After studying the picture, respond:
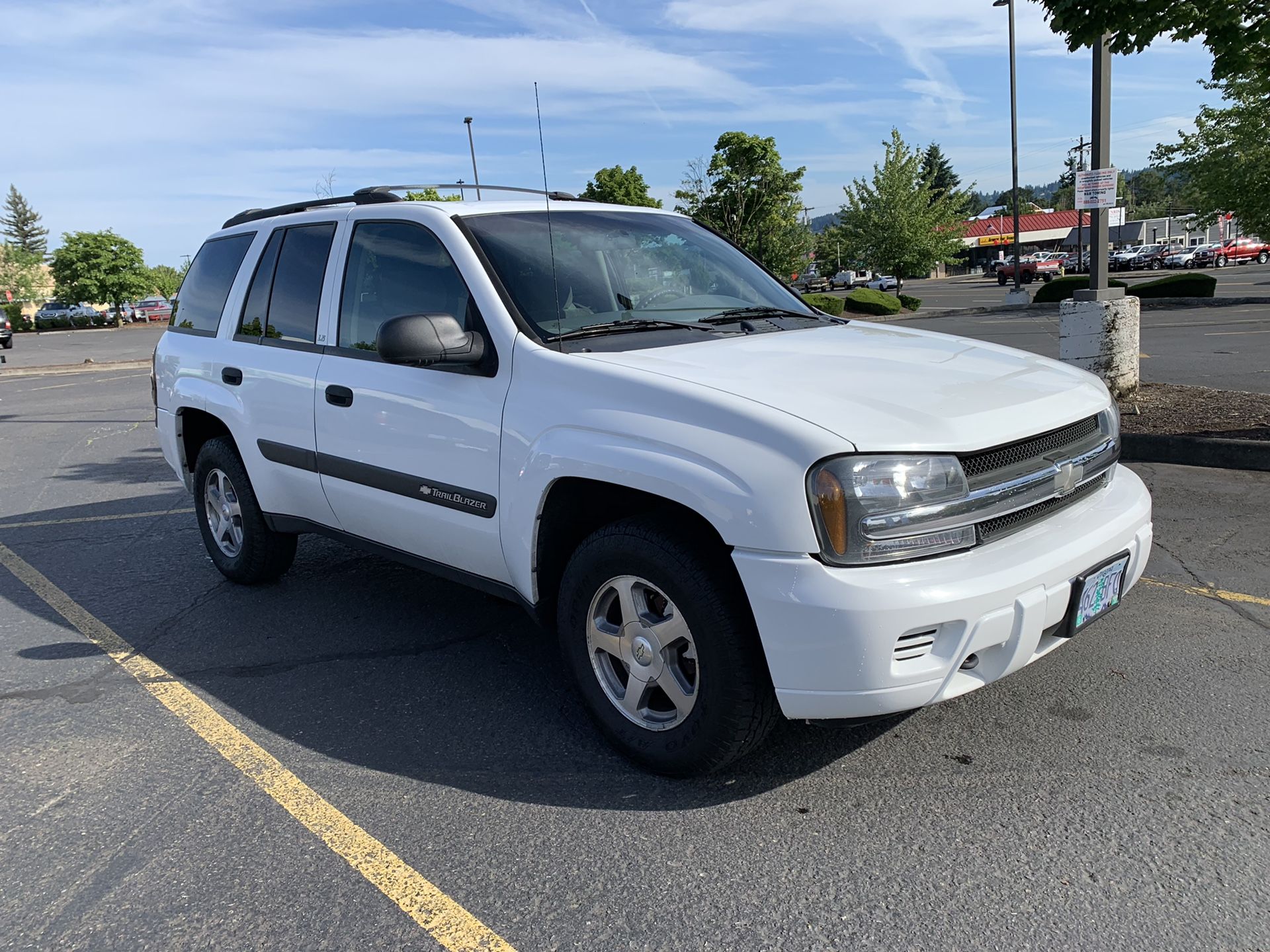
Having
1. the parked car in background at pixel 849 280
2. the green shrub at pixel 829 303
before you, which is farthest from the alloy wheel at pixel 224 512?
the parked car in background at pixel 849 280

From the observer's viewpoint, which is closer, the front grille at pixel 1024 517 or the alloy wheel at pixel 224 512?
the front grille at pixel 1024 517

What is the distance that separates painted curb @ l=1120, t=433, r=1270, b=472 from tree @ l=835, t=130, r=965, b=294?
1155 inches

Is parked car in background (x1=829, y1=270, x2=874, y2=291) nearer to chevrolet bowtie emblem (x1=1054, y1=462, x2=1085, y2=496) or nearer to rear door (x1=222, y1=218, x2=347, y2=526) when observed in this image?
rear door (x1=222, y1=218, x2=347, y2=526)

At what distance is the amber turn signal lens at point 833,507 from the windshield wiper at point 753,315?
1.32 metres

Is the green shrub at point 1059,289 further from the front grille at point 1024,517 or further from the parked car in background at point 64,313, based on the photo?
the parked car in background at point 64,313

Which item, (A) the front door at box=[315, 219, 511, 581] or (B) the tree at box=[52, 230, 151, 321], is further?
(B) the tree at box=[52, 230, 151, 321]

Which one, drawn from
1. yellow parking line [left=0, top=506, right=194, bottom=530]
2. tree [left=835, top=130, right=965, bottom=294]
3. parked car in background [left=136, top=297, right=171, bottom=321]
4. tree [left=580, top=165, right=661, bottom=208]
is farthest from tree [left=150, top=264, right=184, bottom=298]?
yellow parking line [left=0, top=506, right=194, bottom=530]

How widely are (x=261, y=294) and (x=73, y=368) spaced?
23.7 metres

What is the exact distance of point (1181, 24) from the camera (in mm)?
6387

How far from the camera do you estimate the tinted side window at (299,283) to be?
439cm

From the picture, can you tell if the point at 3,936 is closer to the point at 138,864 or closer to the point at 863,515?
the point at 138,864

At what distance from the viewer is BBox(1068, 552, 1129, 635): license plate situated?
116 inches

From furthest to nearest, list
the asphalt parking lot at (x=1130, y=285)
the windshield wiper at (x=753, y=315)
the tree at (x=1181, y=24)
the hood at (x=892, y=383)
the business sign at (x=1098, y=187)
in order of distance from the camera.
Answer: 1. the asphalt parking lot at (x=1130, y=285)
2. the business sign at (x=1098, y=187)
3. the tree at (x=1181, y=24)
4. the windshield wiper at (x=753, y=315)
5. the hood at (x=892, y=383)

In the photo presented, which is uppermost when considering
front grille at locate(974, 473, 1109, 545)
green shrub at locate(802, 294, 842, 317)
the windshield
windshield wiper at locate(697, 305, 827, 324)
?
the windshield
